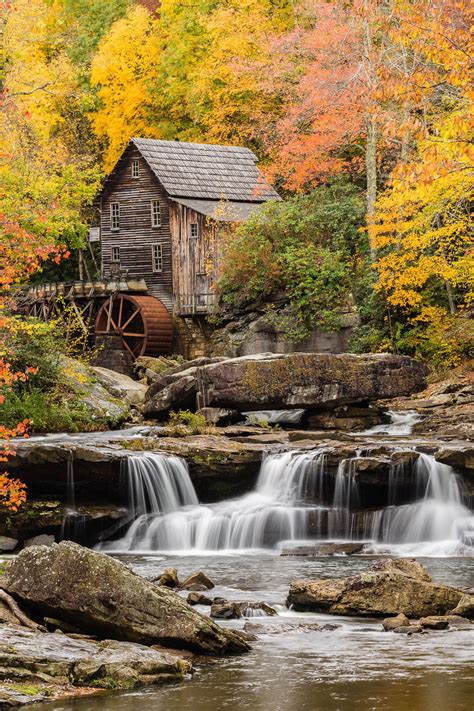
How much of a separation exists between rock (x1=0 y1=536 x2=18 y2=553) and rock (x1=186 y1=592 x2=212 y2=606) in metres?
5.53

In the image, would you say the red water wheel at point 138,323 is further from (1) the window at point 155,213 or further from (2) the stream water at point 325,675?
(2) the stream water at point 325,675

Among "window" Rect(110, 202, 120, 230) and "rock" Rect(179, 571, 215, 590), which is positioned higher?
"window" Rect(110, 202, 120, 230)

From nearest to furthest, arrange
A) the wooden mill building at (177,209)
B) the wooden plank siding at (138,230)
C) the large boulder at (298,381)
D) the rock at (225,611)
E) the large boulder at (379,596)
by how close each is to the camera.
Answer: the large boulder at (379,596)
the rock at (225,611)
the large boulder at (298,381)
the wooden mill building at (177,209)
the wooden plank siding at (138,230)

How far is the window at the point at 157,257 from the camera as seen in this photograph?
1663 inches

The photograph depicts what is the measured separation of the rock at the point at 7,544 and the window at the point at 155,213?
26.2 metres

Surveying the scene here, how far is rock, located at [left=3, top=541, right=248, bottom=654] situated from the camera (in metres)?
10.0

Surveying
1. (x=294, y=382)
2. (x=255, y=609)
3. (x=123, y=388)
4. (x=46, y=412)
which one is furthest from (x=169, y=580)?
(x=123, y=388)

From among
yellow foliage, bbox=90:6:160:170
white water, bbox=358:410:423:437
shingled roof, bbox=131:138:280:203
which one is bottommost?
white water, bbox=358:410:423:437

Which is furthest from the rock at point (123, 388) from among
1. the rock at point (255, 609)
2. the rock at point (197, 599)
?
the rock at point (255, 609)

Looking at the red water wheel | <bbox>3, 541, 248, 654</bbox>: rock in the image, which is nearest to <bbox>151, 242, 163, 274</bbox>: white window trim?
the red water wheel

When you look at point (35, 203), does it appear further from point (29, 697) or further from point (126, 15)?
point (126, 15)

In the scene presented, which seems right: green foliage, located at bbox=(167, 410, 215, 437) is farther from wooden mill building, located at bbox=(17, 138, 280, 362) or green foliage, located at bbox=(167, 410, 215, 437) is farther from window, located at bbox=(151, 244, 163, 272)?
window, located at bbox=(151, 244, 163, 272)

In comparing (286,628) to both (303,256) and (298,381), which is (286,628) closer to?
(298,381)

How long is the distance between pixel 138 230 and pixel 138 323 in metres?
3.70
